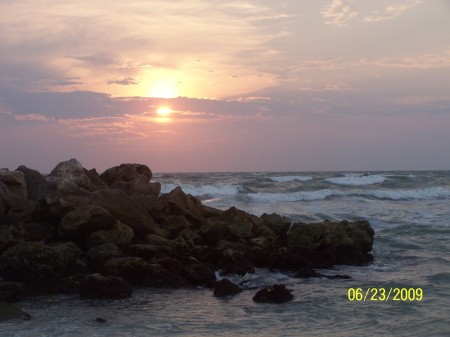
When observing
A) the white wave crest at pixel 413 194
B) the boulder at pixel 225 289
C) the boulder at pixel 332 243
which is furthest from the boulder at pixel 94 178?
the white wave crest at pixel 413 194

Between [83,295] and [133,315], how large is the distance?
62.3 inches

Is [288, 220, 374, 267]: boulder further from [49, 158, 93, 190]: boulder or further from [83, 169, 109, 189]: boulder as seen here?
[49, 158, 93, 190]: boulder

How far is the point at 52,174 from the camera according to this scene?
615 inches

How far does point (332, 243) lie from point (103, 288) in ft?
21.7

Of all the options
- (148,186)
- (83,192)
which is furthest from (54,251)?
(148,186)

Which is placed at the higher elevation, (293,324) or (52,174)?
(52,174)

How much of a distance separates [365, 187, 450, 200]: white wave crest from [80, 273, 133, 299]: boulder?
29.6 m

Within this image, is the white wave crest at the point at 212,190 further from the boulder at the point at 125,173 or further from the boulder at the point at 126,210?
Result: the boulder at the point at 126,210

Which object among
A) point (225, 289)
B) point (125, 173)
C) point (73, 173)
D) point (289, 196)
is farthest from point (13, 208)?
point (289, 196)

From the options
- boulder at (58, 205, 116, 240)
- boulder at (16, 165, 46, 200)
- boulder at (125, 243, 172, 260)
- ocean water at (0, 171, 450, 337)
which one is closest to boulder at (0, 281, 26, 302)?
ocean water at (0, 171, 450, 337)

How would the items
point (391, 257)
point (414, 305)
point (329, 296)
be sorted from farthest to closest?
point (391, 257), point (329, 296), point (414, 305)

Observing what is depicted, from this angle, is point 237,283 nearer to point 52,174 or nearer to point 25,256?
point 25,256

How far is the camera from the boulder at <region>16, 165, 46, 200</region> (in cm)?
1545
